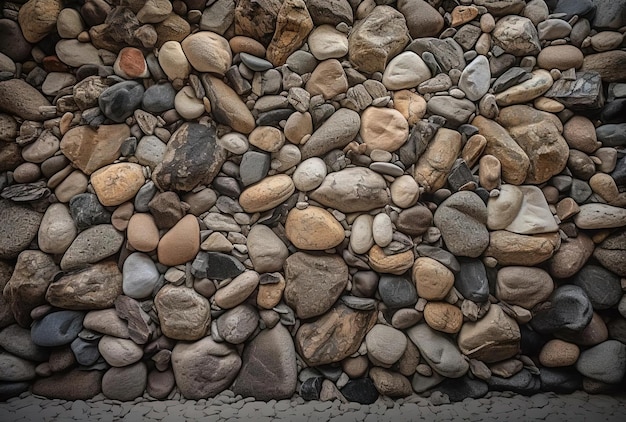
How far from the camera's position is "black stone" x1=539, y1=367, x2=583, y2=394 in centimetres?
141

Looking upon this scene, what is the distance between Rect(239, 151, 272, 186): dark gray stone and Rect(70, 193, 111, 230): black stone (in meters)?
0.55

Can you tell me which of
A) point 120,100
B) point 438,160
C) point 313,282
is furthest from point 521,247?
point 120,100

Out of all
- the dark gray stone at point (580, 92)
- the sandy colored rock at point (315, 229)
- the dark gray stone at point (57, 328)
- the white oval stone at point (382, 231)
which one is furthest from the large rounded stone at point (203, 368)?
the dark gray stone at point (580, 92)

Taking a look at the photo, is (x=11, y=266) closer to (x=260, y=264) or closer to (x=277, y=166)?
(x=260, y=264)

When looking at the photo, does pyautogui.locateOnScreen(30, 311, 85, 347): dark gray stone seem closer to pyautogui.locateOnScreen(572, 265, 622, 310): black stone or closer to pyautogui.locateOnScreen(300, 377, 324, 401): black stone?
pyautogui.locateOnScreen(300, 377, 324, 401): black stone

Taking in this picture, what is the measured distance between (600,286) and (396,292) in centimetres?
77

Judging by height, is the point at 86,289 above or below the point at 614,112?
below

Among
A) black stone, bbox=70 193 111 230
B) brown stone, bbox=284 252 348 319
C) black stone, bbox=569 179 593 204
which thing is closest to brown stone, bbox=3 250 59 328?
black stone, bbox=70 193 111 230

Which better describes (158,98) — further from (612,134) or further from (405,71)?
(612,134)

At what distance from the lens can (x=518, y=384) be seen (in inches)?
55.4

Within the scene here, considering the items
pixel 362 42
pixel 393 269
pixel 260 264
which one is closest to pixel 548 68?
pixel 362 42

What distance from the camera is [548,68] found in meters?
1.48

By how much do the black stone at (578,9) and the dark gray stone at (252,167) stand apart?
4.31 feet

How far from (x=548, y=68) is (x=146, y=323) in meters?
1.84
